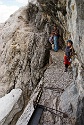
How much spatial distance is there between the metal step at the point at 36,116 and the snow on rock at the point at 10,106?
3.32 m

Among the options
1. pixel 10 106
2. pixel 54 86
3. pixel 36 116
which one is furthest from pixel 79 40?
pixel 10 106

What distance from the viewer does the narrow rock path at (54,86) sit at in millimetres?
11883

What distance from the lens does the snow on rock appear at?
15.0 m

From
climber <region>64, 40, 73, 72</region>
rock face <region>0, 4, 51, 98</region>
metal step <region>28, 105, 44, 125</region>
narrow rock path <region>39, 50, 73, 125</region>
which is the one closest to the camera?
metal step <region>28, 105, 44, 125</region>

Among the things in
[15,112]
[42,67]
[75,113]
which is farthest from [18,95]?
[75,113]

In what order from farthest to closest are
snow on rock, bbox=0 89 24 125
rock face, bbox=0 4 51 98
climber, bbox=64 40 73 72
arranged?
rock face, bbox=0 4 51 98 < snow on rock, bbox=0 89 24 125 < climber, bbox=64 40 73 72

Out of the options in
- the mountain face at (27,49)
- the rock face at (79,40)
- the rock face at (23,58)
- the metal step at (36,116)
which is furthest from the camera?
the rock face at (23,58)

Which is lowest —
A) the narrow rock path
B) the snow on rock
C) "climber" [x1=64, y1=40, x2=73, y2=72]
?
the snow on rock

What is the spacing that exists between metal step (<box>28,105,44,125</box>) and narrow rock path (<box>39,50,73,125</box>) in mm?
203

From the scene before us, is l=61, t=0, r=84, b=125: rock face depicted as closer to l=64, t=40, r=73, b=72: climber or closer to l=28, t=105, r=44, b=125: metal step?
l=28, t=105, r=44, b=125: metal step

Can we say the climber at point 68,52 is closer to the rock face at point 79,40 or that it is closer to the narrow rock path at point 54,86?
the narrow rock path at point 54,86

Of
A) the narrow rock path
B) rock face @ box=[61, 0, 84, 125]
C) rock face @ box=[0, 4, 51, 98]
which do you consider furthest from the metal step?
rock face @ box=[0, 4, 51, 98]

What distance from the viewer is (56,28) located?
60.4 feet

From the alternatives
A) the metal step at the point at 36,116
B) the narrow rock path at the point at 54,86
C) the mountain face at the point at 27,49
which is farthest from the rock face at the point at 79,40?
the mountain face at the point at 27,49
